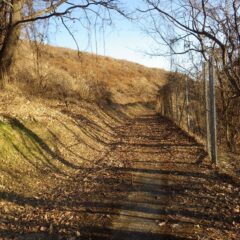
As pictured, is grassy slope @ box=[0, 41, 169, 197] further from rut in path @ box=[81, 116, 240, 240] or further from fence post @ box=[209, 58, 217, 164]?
fence post @ box=[209, 58, 217, 164]

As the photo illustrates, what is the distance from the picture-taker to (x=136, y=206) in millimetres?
7445

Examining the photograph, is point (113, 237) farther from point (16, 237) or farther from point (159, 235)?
point (16, 237)

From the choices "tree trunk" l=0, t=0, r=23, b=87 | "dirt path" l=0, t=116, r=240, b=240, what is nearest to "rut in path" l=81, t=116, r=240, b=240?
"dirt path" l=0, t=116, r=240, b=240

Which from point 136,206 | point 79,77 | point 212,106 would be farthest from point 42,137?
point 79,77

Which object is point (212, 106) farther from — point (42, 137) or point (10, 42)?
point (10, 42)

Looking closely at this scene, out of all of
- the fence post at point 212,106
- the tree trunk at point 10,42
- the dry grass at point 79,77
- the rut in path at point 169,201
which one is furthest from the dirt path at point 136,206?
the dry grass at point 79,77

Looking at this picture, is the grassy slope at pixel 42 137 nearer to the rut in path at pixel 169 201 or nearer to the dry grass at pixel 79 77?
the dry grass at pixel 79 77

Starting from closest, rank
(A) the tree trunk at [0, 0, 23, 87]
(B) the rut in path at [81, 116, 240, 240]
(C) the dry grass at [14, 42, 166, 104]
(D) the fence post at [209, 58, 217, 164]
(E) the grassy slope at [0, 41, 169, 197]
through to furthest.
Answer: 1. (B) the rut in path at [81, 116, 240, 240]
2. (E) the grassy slope at [0, 41, 169, 197]
3. (D) the fence post at [209, 58, 217, 164]
4. (A) the tree trunk at [0, 0, 23, 87]
5. (C) the dry grass at [14, 42, 166, 104]

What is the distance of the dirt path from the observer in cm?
620

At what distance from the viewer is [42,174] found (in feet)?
30.9

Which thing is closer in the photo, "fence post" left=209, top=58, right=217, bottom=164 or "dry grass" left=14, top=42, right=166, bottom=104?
"fence post" left=209, top=58, right=217, bottom=164

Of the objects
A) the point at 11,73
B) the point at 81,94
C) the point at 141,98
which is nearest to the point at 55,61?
the point at 141,98

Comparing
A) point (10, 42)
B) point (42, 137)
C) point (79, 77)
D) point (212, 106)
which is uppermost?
point (79, 77)

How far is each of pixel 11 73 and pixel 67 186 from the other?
7.46m
